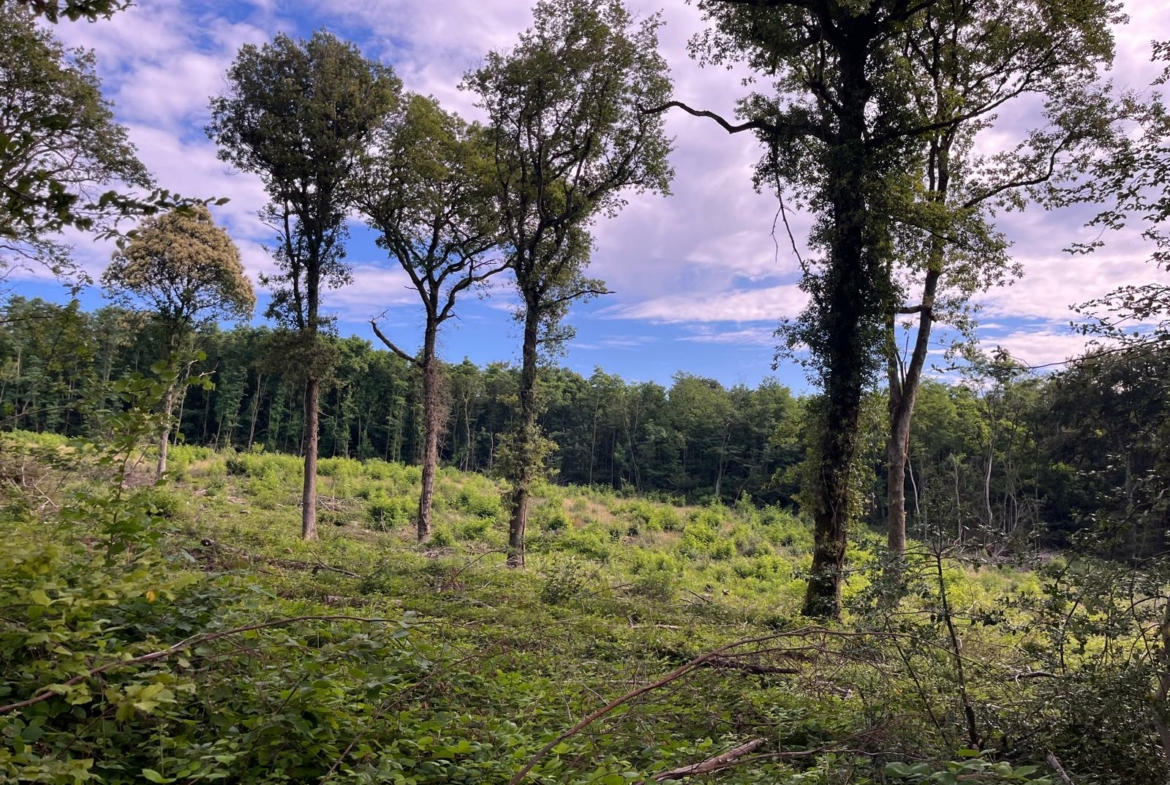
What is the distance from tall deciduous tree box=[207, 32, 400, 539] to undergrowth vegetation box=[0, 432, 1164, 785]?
853 cm

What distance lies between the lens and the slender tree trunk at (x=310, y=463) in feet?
47.8

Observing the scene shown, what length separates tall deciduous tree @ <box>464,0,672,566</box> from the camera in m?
13.1

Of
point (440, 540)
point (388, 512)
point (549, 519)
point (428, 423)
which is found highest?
point (428, 423)

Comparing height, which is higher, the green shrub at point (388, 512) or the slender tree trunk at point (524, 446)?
the slender tree trunk at point (524, 446)

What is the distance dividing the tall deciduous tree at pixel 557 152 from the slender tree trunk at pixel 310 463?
196 inches

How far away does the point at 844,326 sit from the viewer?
10.3 meters

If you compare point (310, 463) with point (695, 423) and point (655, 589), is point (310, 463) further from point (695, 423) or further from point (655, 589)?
point (695, 423)

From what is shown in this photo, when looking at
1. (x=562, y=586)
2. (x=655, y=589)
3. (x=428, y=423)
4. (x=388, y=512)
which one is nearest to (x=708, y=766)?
(x=562, y=586)

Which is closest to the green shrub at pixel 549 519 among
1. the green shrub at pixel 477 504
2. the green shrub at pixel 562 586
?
the green shrub at pixel 477 504

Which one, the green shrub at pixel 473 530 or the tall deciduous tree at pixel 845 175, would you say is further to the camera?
the green shrub at pixel 473 530

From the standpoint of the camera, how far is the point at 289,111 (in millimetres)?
13914

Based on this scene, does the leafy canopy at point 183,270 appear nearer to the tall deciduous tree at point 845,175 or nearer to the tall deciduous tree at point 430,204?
the tall deciduous tree at point 430,204

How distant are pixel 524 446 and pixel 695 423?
49.9m

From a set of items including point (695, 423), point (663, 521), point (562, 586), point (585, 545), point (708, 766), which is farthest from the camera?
point (695, 423)
